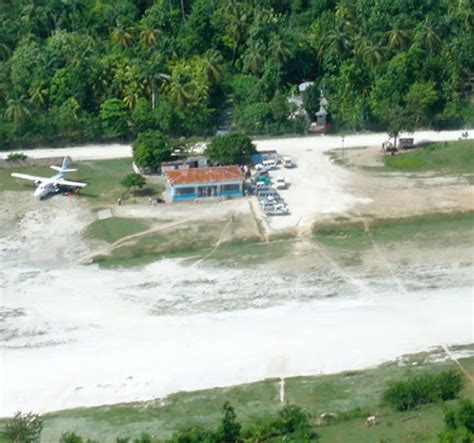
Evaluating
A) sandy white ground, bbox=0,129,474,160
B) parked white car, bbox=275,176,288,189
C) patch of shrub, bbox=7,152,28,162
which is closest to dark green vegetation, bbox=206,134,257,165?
parked white car, bbox=275,176,288,189

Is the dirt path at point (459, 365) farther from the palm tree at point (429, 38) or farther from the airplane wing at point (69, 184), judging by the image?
the palm tree at point (429, 38)

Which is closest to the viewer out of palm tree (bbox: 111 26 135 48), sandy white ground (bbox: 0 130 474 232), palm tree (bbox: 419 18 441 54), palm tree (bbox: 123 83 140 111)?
sandy white ground (bbox: 0 130 474 232)

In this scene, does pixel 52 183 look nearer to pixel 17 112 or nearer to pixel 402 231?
pixel 17 112

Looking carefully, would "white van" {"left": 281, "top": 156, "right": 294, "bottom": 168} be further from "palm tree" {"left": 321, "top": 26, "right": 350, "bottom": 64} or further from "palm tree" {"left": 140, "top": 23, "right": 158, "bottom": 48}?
"palm tree" {"left": 140, "top": 23, "right": 158, "bottom": 48}

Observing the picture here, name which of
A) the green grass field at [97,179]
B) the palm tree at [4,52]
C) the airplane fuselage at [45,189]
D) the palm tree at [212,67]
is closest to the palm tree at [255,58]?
the palm tree at [212,67]

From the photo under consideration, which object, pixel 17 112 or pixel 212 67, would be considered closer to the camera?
pixel 17 112

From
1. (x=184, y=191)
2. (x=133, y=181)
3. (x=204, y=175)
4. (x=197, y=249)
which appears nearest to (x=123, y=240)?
(x=197, y=249)
